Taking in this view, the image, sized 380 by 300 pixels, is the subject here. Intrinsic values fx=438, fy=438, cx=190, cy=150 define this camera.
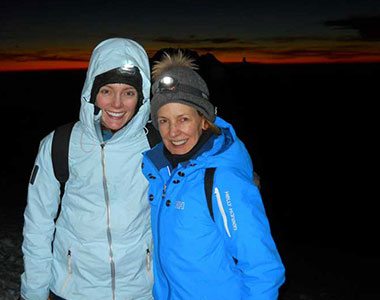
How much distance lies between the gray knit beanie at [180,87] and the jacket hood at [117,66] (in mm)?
226

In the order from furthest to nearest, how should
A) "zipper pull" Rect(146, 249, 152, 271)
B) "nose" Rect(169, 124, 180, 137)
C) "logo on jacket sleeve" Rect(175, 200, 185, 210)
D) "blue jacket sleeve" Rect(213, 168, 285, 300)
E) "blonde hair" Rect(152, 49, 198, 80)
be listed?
"zipper pull" Rect(146, 249, 152, 271) < "blonde hair" Rect(152, 49, 198, 80) < "nose" Rect(169, 124, 180, 137) < "logo on jacket sleeve" Rect(175, 200, 185, 210) < "blue jacket sleeve" Rect(213, 168, 285, 300)

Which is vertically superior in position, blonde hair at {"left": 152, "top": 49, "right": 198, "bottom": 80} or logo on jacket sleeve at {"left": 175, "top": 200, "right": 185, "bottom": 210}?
blonde hair at {"left": 152, "top": 49, "right": 198, "bottom": 80}

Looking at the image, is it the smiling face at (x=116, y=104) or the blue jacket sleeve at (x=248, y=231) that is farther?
the smiling face at (x=116, y=104)

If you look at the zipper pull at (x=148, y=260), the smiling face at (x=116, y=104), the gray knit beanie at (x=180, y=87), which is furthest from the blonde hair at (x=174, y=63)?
the zipper pull at (x=148, y=260)

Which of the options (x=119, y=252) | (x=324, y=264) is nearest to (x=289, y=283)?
(x=324, y=264)

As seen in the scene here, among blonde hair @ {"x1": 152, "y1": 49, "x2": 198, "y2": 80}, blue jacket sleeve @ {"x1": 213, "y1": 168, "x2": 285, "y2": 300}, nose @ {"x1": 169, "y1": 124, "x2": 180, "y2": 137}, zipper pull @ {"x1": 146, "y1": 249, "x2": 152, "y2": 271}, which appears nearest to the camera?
blue jacket sleeve @ {"x1": 213, "y1": 168, "x2": 285, "y2": 300}

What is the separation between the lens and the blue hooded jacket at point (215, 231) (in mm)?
2576

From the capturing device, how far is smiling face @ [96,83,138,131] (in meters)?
3.25

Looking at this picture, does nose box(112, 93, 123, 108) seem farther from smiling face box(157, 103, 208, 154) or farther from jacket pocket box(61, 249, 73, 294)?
jacket pocket box(61, 249, 73, 294)

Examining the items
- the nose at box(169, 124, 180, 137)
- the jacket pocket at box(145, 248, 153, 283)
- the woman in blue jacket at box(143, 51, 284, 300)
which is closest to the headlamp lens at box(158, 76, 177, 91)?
the woman in blue jacket at box(143, 51, 284, 300)

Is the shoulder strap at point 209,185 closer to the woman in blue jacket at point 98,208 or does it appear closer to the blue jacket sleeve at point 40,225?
the woman in blue jacket at point 98,208

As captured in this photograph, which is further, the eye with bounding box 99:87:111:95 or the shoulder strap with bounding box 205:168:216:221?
the eye with bounding box 99:87:111:95

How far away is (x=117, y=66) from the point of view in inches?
131

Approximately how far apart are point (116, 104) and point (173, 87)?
21.2 inches
